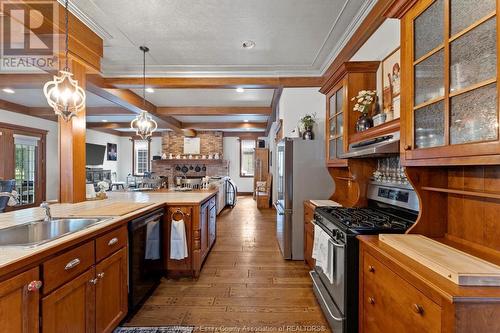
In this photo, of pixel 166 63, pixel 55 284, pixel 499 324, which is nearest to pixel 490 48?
pixel 499 324

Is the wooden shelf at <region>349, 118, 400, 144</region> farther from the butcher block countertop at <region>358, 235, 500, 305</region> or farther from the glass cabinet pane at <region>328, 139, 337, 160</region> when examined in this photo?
the butcher block countertop at <region>358, 235, 500, 305</region>

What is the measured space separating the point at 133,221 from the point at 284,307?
1.56 metres

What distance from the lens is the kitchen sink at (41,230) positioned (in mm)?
1597

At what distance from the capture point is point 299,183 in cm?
347

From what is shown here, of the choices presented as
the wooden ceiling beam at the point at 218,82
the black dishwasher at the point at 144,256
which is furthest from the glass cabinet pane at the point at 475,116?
the wooden ceiling beam at the point at 218,82

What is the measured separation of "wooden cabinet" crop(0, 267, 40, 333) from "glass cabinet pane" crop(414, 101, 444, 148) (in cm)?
207

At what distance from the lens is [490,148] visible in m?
1.03

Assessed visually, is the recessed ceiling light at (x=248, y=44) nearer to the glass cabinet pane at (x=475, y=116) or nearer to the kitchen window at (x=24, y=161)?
the glass cabinet pane at (x=475, y=116)

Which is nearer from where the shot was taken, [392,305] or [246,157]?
[392,305]

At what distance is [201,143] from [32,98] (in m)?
5.52

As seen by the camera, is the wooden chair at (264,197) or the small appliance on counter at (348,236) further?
the wooden chair at (264,197)

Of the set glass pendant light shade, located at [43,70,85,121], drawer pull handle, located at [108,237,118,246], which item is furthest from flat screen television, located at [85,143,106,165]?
drawer pull handle, located at [108,237,118,246]

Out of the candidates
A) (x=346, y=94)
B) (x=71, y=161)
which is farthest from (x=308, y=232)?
(x=71, y=161)

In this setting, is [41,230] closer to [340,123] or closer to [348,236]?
[348,236]
